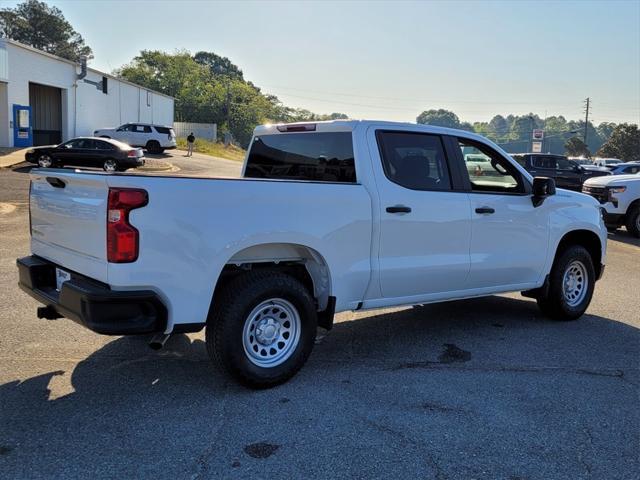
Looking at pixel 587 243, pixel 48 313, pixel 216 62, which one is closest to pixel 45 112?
pixel 48 313

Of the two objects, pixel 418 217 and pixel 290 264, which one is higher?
pixel 418 217

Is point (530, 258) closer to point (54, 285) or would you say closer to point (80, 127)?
point (54, 285)

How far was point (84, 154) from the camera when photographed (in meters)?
24.6

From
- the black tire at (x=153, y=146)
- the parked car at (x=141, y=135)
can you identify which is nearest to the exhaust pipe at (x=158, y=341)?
the parked car at (x=141, y=135)

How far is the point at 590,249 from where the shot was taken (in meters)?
6.72

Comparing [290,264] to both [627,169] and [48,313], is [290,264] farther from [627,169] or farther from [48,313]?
[627,169]

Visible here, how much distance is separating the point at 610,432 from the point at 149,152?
35.9 m

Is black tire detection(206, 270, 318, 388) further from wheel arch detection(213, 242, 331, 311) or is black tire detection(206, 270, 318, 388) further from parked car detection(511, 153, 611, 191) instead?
parked car detection(511, 153, 611, 191)

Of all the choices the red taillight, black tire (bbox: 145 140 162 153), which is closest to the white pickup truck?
the red taillight

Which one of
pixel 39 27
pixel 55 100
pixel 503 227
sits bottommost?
pixel 503 227

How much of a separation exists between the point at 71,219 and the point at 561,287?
15.7 ft

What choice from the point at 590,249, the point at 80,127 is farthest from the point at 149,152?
the point at 590,249

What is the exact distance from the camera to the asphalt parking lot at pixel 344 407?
3.27 meters

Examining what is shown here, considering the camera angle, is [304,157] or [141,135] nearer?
[304,157]
